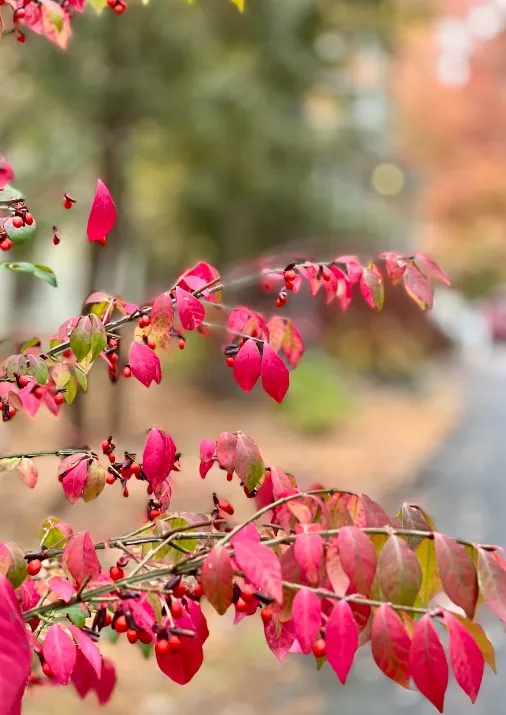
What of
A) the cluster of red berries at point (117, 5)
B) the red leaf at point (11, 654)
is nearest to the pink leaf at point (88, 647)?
the red leaf at point (11, 654)

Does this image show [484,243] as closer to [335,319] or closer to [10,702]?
[335,319]

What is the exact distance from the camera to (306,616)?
1047mm

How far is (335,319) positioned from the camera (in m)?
13.0

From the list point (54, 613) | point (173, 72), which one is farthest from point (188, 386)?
point (54, 613)

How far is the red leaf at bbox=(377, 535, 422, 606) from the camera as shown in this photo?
1028mm

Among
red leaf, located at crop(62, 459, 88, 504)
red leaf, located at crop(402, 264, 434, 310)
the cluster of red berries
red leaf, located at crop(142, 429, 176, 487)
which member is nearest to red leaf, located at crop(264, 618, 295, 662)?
red leaf, located at crop(142, 429, 176, 487)

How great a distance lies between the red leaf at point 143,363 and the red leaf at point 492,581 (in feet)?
2.00

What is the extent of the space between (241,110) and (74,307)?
10.3 m

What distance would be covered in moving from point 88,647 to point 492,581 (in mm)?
581

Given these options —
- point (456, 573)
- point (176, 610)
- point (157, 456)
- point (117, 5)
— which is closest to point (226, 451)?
point (157, 456)

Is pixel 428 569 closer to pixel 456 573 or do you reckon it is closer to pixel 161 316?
pixel 456 573

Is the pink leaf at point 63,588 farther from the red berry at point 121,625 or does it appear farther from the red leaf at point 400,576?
the red leaf at point 400,576

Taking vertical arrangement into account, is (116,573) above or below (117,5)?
below

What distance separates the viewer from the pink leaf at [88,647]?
1.17 meters
